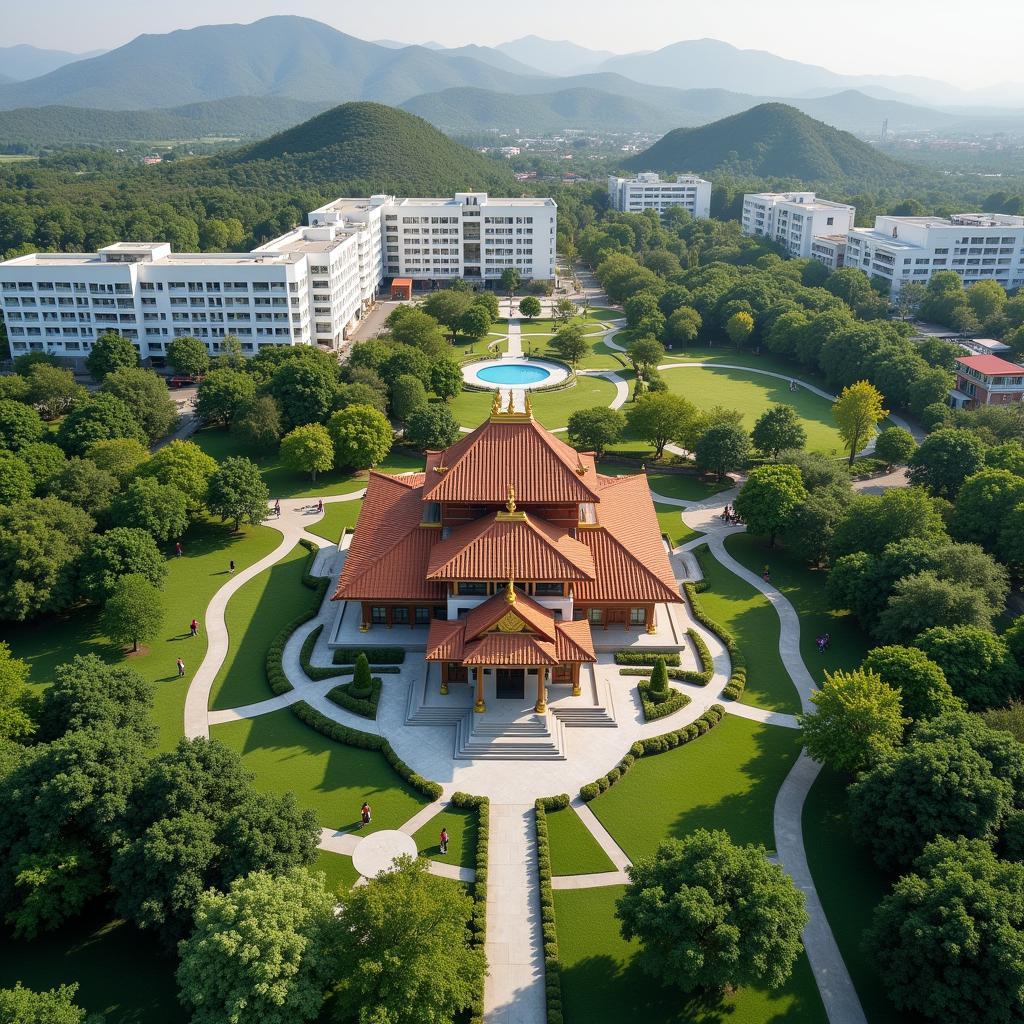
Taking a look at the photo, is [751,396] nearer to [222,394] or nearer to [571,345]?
[571,345]

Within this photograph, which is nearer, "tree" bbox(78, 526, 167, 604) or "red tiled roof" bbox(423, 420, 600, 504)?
"red tiled roof" bbox(423, 420, 600, 504)

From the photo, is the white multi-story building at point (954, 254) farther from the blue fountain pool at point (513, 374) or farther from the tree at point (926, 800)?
the tree at point (926, 800)

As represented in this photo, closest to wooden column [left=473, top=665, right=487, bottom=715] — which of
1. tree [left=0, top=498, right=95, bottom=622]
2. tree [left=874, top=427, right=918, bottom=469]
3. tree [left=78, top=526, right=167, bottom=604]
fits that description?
tree [left=78, top=526, right=167, bottom=604]

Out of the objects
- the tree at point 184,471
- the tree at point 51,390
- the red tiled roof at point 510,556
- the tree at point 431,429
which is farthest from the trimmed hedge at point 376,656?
the tree at point 51,390

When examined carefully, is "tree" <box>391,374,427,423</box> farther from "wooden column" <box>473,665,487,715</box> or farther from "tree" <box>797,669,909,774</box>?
"tree" <box>797,669,909,774</box>

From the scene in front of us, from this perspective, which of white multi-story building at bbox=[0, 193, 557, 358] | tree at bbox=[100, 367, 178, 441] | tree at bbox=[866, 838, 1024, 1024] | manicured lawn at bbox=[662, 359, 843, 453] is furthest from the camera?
white multi-story building at bbox=[0, 193, 557, 358]

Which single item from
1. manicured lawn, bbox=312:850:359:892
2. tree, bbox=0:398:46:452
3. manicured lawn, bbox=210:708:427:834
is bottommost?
manicured lawn, bbox=312:850:359:892
